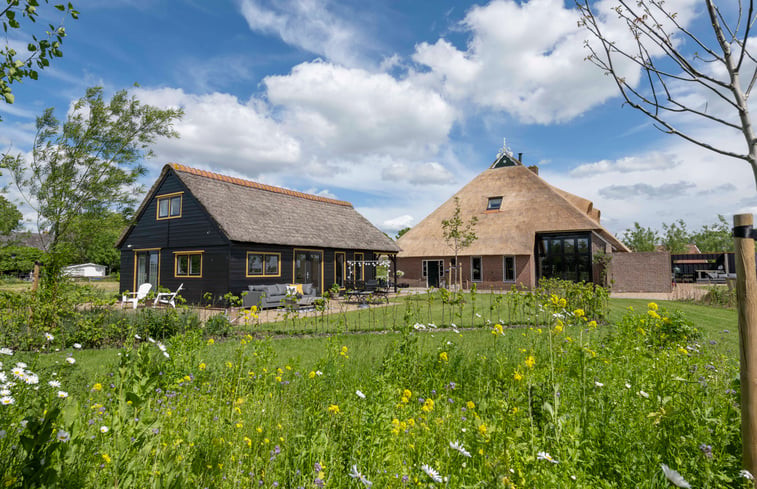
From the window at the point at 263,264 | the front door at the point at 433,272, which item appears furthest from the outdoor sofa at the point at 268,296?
Result: the front door at the point at 433,272

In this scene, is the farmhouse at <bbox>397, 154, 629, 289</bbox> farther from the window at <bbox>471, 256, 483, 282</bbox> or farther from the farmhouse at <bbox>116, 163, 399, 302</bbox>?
the farmhouse at <bbox>116, 163, 399, 302</bbox>

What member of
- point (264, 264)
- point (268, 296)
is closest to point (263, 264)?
point (264, 264)

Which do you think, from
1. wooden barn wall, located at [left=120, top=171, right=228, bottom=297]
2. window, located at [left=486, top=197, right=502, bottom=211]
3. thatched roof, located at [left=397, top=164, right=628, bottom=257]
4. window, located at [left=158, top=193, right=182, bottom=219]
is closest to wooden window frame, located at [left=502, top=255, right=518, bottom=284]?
thatched roof, located at [left=397, top=164, right=628, bottom=257]

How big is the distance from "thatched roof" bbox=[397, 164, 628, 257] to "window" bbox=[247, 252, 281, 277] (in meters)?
13.8

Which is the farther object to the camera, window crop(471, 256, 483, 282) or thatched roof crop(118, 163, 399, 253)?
window crop(471, 256, 483, 282)

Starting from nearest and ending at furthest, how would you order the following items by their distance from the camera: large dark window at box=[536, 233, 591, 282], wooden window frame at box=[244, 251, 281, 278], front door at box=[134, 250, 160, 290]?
1. wooden window frame at box=[244, 251, 281, 278]
2. front door at box=[134, 250, 160, 290]
3. large dark window at box=[536, 233, 591, 282]

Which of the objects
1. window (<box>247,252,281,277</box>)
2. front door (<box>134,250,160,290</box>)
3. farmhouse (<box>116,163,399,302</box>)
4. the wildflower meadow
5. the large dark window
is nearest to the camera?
the wildflower meadow

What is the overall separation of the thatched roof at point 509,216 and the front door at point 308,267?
431 inches

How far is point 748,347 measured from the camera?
237 centimetres

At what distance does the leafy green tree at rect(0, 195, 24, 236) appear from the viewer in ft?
54.2

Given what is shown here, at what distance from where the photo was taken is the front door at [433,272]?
2992cm

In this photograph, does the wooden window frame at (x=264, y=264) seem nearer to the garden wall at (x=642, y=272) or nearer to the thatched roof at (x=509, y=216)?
the thatched roof at (x=509, y=216)

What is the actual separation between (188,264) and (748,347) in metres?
19.8

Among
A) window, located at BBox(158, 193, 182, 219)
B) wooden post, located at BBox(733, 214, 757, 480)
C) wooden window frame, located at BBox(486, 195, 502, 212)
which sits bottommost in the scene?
wooden post, located at BBox(733, 214, 757, 480)
